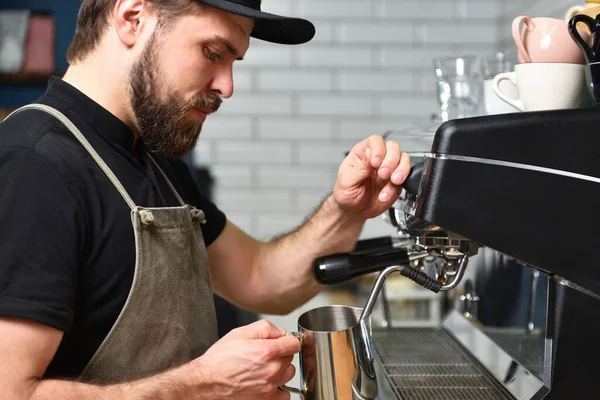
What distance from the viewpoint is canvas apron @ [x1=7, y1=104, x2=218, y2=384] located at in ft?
3.42

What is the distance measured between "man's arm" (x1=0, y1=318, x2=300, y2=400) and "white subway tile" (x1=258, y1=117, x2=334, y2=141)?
2218 mm

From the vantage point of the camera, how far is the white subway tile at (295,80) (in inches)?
124

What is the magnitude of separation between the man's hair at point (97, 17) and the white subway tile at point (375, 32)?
200cm

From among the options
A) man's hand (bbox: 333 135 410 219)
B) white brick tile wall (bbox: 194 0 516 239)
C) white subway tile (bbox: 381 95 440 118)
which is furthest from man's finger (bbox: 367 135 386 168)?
white subway tile (bbox: 381 95 440 118)

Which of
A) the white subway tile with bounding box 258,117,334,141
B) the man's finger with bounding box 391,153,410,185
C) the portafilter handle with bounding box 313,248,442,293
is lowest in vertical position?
the portafilter handle with bounding box 313,248,442,293

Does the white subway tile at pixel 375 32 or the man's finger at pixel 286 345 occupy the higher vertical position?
the white subway tile at pixel 375 32

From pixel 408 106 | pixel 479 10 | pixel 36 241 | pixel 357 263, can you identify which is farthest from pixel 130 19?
pixel 479 10

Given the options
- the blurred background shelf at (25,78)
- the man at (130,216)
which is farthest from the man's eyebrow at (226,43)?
the blurred background shelf at (25,78)

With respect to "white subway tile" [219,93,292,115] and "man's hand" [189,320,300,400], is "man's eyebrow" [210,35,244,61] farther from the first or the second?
"white subway tile" [219,93,292,115]

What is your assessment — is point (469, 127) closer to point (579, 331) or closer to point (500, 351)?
point (579, 331)

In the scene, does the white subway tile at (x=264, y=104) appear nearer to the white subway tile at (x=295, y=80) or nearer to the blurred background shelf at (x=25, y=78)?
the white subway tile at (x=295, y=80)

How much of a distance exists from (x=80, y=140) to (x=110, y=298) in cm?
24

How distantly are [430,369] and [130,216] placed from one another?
49cm

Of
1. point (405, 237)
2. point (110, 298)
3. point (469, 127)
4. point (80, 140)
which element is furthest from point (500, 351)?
point (80, 140)
